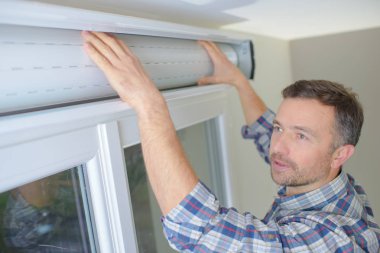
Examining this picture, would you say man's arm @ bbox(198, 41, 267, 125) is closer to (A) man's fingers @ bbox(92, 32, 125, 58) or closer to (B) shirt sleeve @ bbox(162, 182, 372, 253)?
(A) man's fingers @ bbox(92, 32, 125, 58)

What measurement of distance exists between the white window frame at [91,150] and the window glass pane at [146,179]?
0.59ft

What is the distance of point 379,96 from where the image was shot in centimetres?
244

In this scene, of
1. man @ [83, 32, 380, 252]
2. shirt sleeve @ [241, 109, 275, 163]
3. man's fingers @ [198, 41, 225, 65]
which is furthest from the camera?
shirt sleeve @ [241, 109, 275, 163]

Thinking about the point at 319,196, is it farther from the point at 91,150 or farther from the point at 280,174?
the point at 91,150

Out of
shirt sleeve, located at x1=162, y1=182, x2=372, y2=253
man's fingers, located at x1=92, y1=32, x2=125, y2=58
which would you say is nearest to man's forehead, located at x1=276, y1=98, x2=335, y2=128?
shirt sleeve, located at x1=162, y1=182, x2=372, y2=253

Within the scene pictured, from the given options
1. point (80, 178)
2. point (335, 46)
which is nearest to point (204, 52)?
point (80, 178)

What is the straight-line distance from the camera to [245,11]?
1315mm

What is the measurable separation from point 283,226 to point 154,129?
484mm

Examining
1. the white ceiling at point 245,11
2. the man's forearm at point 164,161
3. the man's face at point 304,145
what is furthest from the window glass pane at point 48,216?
the man's face at point 304,145

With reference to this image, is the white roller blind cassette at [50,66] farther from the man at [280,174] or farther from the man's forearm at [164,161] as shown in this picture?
the man's forearm at [164,161]

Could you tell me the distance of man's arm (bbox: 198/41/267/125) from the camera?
1.39m

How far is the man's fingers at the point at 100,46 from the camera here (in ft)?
2.63

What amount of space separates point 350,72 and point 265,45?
739 millimetres

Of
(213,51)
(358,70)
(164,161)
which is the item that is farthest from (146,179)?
(358,70)
